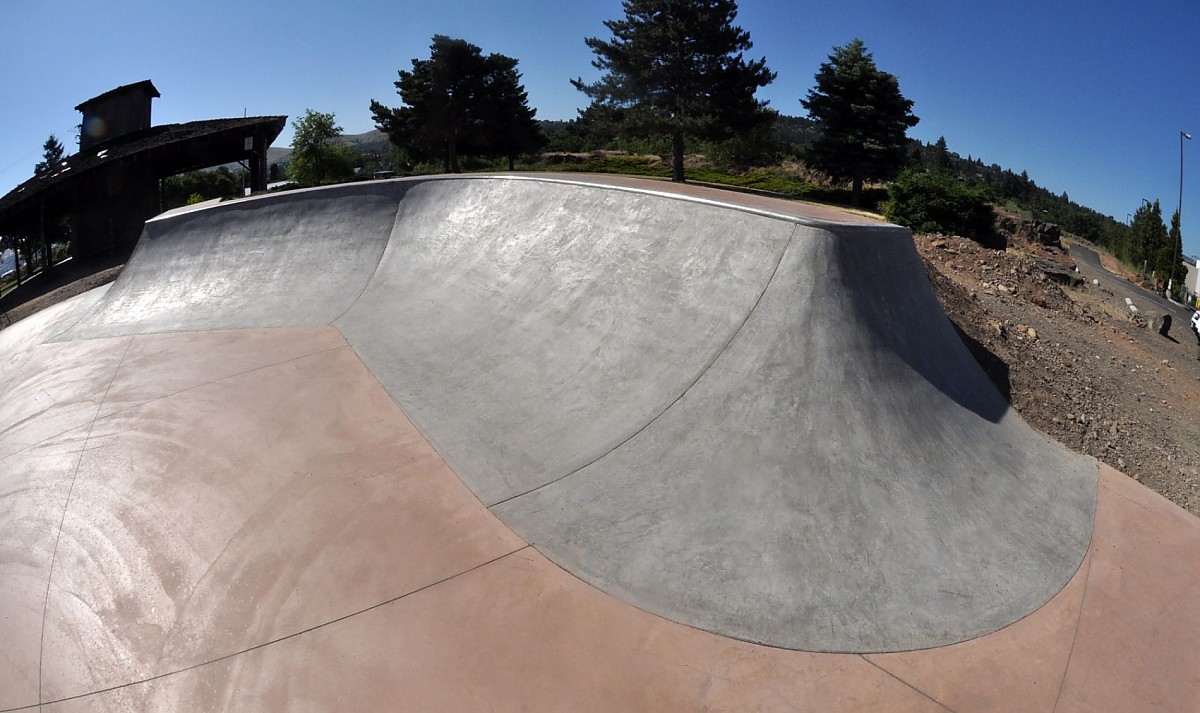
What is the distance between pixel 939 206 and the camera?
17.6 metres

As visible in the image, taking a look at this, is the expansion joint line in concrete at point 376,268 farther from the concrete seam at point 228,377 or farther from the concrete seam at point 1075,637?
the concrete seam at point 1075,637

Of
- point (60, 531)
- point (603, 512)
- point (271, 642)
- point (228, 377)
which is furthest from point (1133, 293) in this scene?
point (60, 531)

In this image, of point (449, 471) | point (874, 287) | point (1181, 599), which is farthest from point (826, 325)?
point (449, 471)

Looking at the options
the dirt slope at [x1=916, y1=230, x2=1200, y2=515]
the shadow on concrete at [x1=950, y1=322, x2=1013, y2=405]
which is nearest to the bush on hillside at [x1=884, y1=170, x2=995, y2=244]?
the dirt slope at [x1=916, y1=230, x2=1200, y2=515]

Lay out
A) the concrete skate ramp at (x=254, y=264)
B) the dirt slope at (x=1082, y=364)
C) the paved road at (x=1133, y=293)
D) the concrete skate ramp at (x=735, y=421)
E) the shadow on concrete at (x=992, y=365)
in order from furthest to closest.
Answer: the paved road at (x=1133, y=293), the concrete skate ramp at (x=254, y=264), the shadow on concrete at (x=992, y=365), the dirt slope at (x=1082, y=364), the concrete skate ramp at (x=735, y=421)

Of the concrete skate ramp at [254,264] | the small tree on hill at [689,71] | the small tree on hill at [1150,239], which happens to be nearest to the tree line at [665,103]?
the small tree on hill at [689,71]

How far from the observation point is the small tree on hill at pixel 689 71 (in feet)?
59.0

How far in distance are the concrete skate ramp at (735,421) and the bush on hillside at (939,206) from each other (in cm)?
1178

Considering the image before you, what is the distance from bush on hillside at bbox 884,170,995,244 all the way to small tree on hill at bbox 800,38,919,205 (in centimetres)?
421

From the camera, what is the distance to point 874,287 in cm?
667

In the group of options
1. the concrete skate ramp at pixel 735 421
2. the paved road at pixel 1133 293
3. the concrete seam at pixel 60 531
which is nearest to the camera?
the concrete seam at pixel 60 531

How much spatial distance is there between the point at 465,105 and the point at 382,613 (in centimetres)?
2657

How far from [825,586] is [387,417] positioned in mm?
5105

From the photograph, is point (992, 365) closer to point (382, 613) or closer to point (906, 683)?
point (906, 683)
